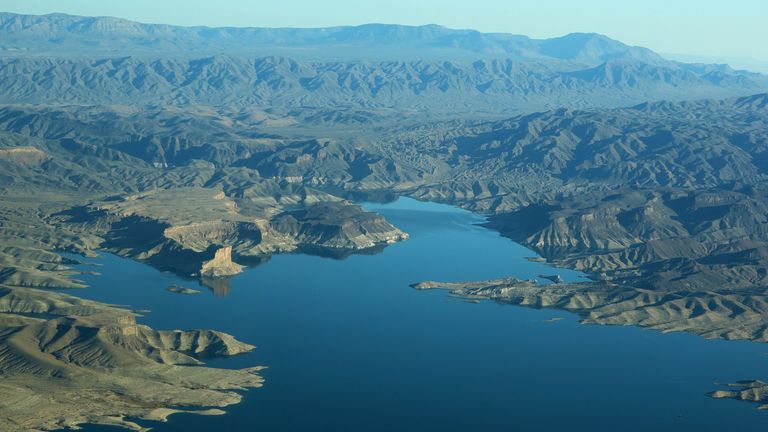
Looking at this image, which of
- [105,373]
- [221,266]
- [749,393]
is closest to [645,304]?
[749,393]

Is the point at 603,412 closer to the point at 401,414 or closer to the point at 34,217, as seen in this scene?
the point at 401,414

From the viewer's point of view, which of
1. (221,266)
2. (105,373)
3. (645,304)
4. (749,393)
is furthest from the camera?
(221,266)

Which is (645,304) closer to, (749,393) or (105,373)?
(749,393)

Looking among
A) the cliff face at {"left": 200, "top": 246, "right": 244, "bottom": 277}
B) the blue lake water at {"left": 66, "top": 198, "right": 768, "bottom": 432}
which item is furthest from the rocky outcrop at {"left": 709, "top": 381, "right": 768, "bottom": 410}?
the cliff face at {"left": 200, "top": 246, "right": 244, "bottom": 277}

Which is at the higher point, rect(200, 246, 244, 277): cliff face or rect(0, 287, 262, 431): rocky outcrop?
rect(0, 287, 262, 431): rocky outcrop

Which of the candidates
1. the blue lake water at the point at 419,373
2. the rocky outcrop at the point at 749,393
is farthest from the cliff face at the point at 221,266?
the rocky outcrop at the point at 749,393

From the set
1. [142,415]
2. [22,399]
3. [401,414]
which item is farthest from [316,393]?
[22,399]

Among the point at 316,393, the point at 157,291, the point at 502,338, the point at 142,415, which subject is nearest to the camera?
the point at 142,415

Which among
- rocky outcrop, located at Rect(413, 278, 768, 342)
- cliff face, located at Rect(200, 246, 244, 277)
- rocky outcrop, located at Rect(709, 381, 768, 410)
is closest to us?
rocky outcrop, located at Rect(709, 381, 768, 410)

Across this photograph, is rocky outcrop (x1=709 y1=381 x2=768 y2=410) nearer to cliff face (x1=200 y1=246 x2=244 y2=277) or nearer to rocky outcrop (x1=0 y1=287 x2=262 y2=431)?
rocky outcrop (x1=0 y1=287 x2=262 y2=431)
